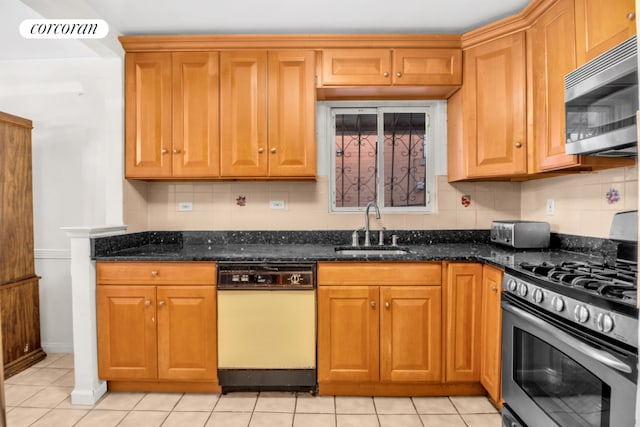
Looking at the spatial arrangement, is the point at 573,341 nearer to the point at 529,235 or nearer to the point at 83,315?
the point at 529,235

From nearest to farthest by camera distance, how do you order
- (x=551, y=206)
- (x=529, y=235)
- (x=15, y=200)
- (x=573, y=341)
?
(x=573, y=341) < (x=529, y=235) < (x=551, y=206) < (x=15, y=200)

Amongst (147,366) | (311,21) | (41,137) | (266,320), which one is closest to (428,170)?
(311,21)

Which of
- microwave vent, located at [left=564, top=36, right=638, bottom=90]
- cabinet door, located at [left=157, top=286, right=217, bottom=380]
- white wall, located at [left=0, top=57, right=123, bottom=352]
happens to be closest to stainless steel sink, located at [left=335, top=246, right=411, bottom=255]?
cabinet door, located at [left=157, top=286, right=217, bottom=380]

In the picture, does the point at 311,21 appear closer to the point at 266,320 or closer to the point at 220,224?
A: the point at 220,224

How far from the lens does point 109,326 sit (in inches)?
88.1

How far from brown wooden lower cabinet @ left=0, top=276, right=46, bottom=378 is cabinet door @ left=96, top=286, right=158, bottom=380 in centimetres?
84

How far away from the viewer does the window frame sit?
2.84m

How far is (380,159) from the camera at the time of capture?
289 cm

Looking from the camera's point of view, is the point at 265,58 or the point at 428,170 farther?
the point at 428,170

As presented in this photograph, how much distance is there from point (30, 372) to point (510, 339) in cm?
308

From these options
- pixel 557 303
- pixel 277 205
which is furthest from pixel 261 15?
pixel 557 303

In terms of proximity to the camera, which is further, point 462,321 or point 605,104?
point 462,321

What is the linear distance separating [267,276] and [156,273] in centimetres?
67

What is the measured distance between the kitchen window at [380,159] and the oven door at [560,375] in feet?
4.14
